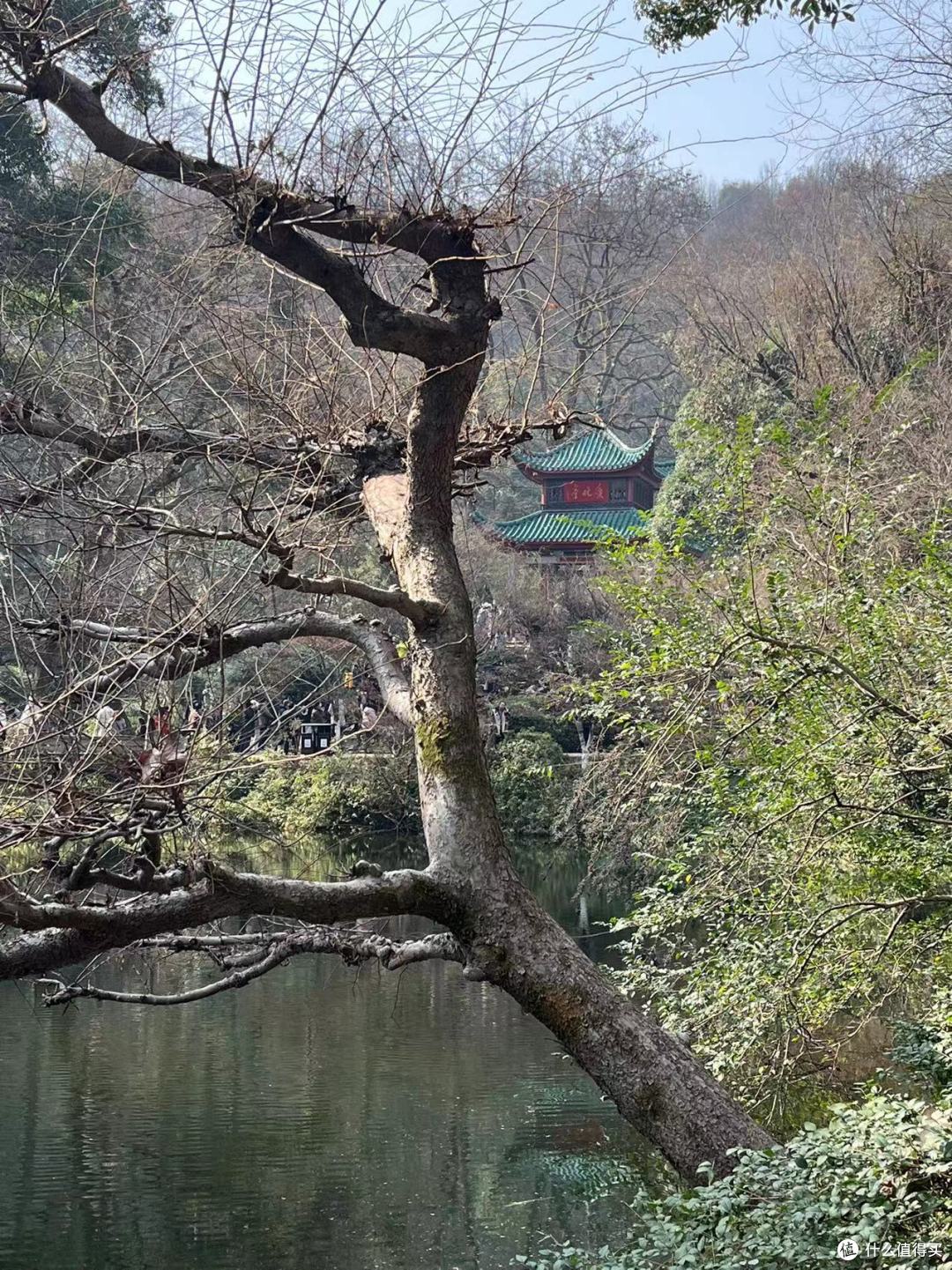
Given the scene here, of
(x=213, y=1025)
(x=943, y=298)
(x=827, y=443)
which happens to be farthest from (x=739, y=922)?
(x=943, y=298)

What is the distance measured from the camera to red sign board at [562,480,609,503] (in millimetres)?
24859

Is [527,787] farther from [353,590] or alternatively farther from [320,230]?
[320,230]

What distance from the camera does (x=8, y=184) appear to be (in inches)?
458

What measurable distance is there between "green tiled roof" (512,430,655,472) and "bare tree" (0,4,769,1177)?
19.4m

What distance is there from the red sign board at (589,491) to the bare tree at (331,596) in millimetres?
20169

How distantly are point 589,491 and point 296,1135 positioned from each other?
18925 millimetres

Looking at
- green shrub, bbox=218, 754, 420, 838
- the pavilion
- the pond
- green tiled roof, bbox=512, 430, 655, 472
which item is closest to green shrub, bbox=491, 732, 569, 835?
green shrub, bbox=218, 754, 420, 838

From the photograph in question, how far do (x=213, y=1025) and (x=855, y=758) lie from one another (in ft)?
20.6

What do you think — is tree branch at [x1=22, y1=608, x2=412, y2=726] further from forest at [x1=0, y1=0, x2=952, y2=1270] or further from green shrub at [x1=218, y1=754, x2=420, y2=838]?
green shrub at [x1=218, y1=754, x2=420, y2=838]

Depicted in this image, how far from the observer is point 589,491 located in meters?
25.0

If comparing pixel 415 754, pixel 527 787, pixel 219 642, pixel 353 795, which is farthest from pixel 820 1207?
pixel 353 795

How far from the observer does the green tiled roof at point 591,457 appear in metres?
24.1

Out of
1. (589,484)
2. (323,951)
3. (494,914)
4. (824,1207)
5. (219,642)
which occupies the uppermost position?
(589,484)

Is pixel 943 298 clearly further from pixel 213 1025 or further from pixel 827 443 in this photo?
pixel 213 1025
